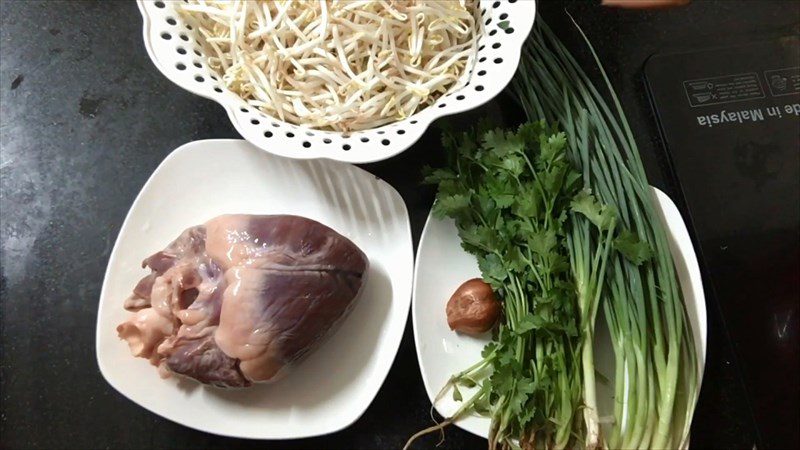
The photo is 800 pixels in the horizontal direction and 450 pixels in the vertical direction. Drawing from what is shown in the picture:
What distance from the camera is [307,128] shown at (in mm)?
977

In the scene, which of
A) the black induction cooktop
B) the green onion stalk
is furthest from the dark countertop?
the green onion stalk

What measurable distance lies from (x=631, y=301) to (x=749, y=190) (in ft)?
1.29

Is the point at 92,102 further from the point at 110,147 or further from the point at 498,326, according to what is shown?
the point at 498,326

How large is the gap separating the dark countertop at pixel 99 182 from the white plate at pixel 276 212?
0.08m

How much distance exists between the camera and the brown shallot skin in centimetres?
99

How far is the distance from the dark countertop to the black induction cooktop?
36 millimetres

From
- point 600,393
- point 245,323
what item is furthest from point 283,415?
point 600,393

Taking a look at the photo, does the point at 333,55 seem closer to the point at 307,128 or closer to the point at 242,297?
the point at 307,128

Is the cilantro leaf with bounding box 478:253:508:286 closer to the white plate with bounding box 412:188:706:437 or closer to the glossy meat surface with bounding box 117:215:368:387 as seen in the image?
the white plate with bounding box 412:188:706:437

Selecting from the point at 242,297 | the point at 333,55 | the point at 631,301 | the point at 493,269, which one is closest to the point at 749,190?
the point at 631,301

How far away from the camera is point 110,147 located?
1.16 meters

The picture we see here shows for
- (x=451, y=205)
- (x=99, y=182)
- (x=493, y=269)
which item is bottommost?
(x=493, y=269)

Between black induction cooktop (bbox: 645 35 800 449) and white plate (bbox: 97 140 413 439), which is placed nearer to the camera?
white plate (bbox: 97 140 413 439)

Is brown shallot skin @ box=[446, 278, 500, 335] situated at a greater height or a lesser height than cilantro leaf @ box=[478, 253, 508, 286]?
lesser
